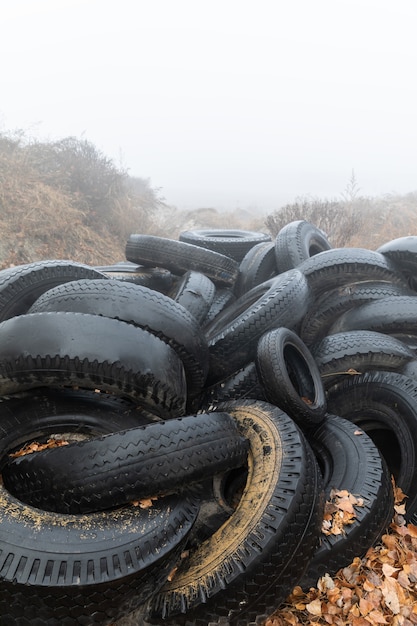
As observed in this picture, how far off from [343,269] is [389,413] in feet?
5.58

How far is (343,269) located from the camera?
15.9 ft

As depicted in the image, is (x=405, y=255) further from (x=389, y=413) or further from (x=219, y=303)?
(x=219, y=303)

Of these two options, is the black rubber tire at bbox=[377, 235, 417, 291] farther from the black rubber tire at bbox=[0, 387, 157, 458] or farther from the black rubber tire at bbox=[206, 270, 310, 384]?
the black rubber tire at bbox=[0, 387, 157, 458]

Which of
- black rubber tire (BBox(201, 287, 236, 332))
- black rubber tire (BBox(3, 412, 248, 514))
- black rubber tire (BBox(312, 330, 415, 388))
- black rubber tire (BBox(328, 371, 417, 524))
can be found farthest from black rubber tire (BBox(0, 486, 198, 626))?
black rubber tire (BBox(201, 287, 236, 332))

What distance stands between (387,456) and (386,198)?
60.1 feet

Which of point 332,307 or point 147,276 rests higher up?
point 147,276

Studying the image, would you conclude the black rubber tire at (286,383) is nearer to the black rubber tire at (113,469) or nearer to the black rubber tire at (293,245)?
the black rubber tire at (113,469)

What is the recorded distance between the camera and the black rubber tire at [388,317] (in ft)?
14.8

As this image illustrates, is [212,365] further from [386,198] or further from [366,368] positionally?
[386,198]

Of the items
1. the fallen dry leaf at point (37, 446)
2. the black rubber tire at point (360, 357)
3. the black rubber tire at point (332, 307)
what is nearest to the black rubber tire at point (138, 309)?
the fallen dry leaf at point (37, 446)

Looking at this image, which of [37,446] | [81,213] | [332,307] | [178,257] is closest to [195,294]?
[178,257]

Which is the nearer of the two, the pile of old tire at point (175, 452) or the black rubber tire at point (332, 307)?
A: the pile of old tire at point (175, 452)

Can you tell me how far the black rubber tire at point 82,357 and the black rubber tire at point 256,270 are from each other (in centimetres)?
313

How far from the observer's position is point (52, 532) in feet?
7.77
